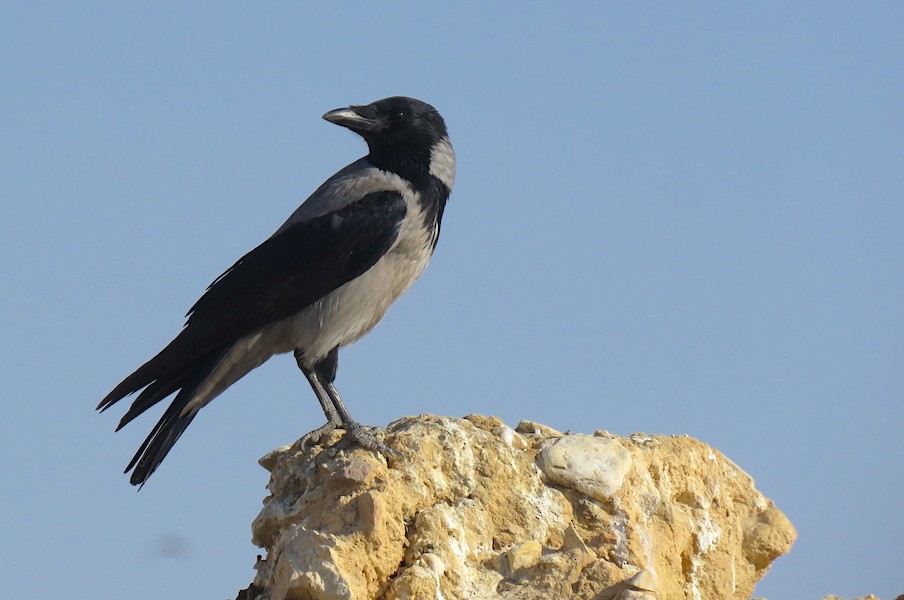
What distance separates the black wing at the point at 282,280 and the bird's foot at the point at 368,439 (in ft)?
5.80

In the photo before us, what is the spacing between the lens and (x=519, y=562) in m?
5.84

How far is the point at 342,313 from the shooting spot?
26.8 feet

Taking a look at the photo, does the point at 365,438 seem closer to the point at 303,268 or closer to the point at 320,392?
the point at 320,392

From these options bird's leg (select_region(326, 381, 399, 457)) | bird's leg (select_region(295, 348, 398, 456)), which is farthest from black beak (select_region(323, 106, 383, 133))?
bird's leg (select_region(326, 381, 399, 457))

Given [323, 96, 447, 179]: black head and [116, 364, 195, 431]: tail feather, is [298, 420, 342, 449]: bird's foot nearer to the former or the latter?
[116, 364, 195, 431]: tail feather

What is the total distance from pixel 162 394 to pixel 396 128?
9.07 feet

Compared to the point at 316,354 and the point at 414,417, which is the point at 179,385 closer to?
the point at 316,354

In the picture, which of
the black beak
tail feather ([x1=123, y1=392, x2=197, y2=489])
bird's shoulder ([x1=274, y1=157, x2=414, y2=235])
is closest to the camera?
tail feather ([x1=123, y1=392, x2=197, y2=489])

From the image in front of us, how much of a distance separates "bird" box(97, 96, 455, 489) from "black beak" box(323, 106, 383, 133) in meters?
0.46

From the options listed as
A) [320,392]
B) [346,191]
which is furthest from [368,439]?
[346,191]

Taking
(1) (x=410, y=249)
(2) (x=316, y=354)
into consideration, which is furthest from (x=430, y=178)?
(2) (x=316, y=354)

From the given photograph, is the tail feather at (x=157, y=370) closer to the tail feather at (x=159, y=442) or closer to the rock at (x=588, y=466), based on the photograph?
the tail feather at (x=159, y=442)

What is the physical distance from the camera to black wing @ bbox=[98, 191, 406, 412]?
26.4ft

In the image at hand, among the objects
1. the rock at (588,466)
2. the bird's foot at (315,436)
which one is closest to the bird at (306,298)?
the bird's foot at (315,436)
